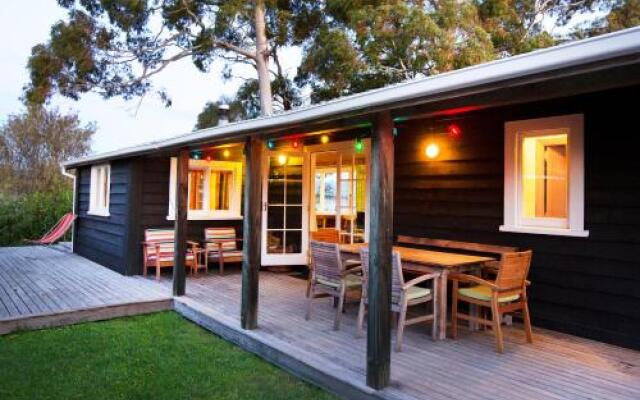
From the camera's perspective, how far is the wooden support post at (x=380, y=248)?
3.04 m

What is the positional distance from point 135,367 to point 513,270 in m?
3.04

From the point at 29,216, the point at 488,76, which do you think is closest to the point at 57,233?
the point at 29,216

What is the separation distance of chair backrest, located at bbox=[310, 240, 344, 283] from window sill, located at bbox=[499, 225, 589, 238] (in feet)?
5.52

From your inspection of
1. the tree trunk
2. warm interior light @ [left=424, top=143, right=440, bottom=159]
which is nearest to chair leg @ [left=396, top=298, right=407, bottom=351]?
warm interior light @ [left=424, top=143, right=440, bottom=159]

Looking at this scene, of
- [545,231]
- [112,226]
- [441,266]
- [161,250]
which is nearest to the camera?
[441,266]

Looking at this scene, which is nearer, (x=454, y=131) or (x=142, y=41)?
(x=454, y=131)

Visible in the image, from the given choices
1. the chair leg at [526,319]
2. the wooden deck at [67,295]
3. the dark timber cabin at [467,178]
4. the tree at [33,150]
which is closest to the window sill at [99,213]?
the dark timber cabin at [467,178]

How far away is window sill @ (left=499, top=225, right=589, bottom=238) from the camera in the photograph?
4191mm

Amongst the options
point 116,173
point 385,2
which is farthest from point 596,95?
Result: point 385,2

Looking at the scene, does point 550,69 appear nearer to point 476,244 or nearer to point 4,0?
point 476,244

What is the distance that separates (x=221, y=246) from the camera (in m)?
7.32

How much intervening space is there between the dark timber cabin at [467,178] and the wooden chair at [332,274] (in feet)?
1.84

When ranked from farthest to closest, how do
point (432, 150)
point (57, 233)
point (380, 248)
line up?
point (57, 233)
point (432, 150)
point (380, 248)

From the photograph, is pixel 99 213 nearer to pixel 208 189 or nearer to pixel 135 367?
pixel 208 189
